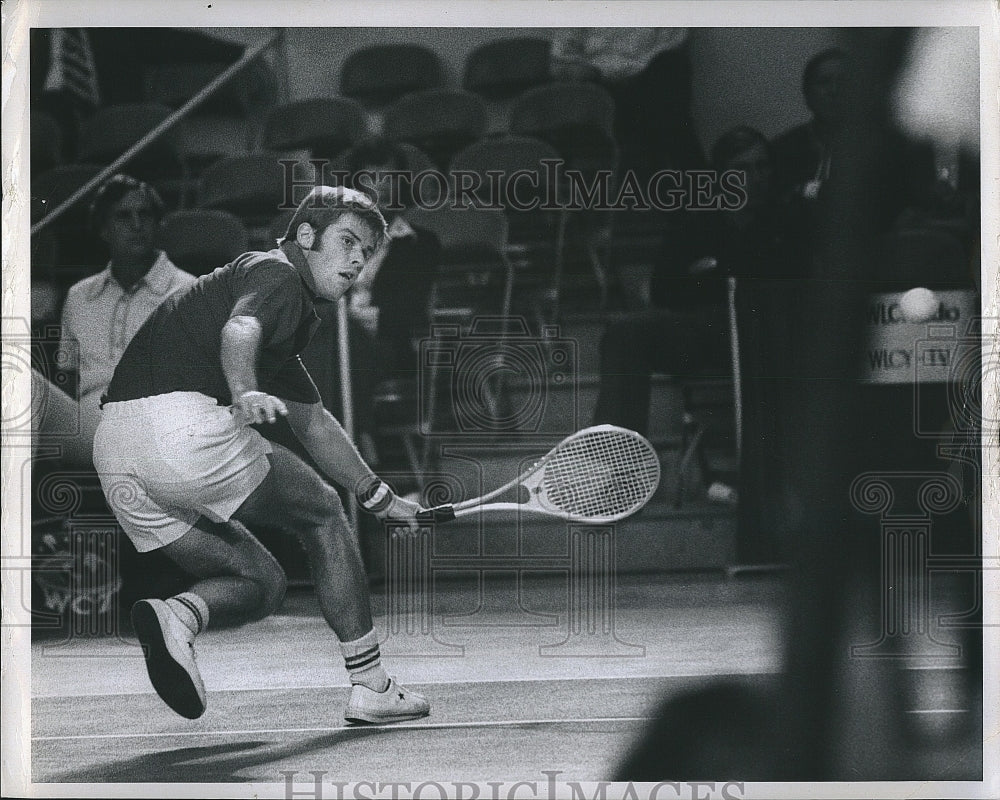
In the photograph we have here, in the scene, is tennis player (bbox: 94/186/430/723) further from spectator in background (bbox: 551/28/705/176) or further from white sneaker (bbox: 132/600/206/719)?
spectator in background (bbox: 551/28/705/176)

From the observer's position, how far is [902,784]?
3.64 m

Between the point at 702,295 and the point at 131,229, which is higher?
the point at 131,229

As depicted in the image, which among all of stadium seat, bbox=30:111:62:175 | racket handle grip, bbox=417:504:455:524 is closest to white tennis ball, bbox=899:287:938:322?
racket handle grip, bbox=417:504:455:524

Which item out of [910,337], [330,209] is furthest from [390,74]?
[910,337]

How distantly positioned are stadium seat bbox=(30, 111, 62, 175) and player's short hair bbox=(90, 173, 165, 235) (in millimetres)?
161

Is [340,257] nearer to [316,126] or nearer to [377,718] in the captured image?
[316,126]

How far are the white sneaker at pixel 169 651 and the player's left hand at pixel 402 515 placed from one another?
662mm

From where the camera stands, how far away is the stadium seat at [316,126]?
357cm

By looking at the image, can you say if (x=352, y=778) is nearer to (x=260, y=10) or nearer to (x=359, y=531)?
(x=359, y=531)

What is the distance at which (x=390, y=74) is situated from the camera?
11.7 feet

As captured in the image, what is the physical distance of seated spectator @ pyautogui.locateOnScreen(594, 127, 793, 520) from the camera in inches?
141

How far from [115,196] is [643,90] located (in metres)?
1.55

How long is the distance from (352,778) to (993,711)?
73.9 inches

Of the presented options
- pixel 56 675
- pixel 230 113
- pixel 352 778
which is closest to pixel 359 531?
pixel 352 778
